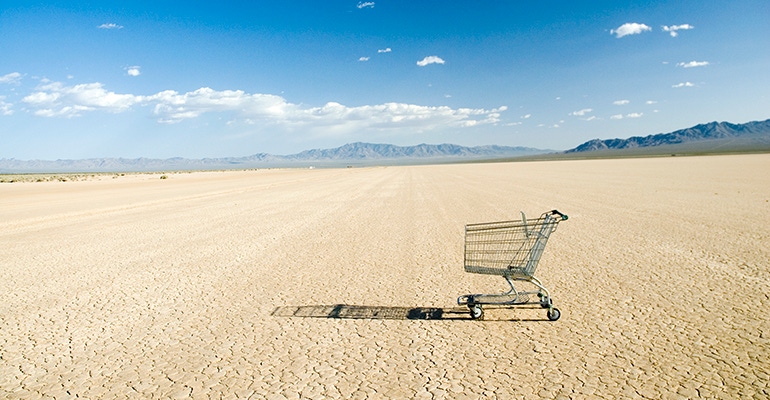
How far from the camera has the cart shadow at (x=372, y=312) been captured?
5492 mm

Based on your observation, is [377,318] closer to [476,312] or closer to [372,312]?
[372,312]

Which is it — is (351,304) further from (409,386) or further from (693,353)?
(693,353)

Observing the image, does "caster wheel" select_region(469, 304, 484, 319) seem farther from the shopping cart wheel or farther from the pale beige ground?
the shopping cart wheel

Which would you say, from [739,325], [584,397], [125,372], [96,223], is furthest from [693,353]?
[96,223]

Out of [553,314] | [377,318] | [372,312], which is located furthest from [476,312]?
[372,312]

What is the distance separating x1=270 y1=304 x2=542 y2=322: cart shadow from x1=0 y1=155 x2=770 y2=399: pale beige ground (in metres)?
0.04

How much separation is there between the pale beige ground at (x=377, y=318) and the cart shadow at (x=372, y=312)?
4cm

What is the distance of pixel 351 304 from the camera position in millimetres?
6051

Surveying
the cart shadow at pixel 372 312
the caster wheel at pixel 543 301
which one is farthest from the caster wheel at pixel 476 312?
the caster wheel at pixel 543 301

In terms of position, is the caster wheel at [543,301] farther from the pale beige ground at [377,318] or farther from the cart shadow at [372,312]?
the cart shadow at [372,312]

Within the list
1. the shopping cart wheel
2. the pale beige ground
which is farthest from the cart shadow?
the shopping cart wheel

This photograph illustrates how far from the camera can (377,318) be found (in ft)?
18.0

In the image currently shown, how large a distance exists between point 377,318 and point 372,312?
227 mm

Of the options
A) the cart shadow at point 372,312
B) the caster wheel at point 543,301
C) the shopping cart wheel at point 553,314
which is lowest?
the cart shadow at point 372,312
